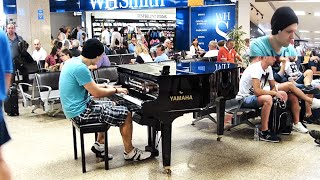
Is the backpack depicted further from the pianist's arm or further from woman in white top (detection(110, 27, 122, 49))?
woman in white top (detection(110, 27, 122, 49))

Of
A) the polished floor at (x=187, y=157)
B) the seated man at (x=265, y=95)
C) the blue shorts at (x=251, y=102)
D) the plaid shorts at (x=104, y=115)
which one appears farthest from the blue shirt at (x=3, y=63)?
the blue shorts at (x=251, y=102)

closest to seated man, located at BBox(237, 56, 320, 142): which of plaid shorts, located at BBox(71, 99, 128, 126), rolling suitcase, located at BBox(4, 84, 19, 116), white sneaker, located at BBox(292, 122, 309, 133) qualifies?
white sneaker, located at BBox(292, 122, 309, 133)

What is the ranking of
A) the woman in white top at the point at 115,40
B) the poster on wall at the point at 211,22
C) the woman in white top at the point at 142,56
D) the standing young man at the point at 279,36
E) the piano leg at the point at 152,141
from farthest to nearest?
the woman in white top at the point at 115,40 → the poster on wall at the point at 211,22 → the woman in white top at the point at 142,56 → the piano leg at the point at 152,141 → the standing young man at the point at 279,36

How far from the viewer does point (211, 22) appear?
12984mm

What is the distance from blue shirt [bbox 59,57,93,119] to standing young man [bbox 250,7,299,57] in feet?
9.20

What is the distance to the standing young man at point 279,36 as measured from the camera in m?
1.11

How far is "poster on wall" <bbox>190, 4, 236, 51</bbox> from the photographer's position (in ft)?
39.9

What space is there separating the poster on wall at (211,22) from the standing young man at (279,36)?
10948 mm

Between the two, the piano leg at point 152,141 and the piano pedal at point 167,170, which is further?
the piano leg at point 152,141

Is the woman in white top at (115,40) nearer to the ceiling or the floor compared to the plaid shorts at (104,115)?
nearer to the ceiling

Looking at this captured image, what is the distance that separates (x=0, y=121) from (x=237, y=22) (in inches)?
384

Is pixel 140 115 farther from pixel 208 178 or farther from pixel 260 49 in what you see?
pixel 260 49

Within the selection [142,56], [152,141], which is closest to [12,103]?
[142,56]

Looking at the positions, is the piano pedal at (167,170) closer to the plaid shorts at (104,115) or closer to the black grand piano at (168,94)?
the black grand piano at (168,94)
